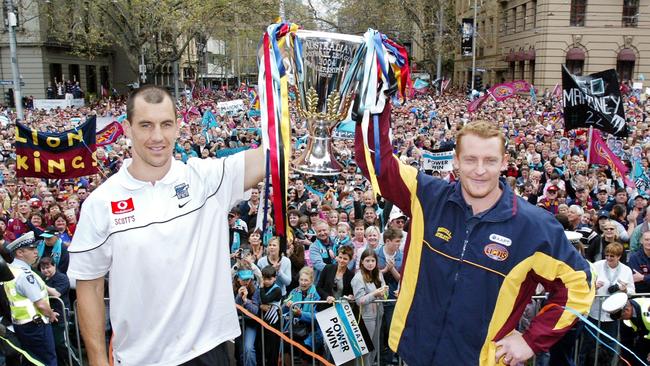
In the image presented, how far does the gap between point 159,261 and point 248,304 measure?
377 centimetres

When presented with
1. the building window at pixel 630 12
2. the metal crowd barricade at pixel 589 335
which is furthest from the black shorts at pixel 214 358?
the building window at pixel 630 12

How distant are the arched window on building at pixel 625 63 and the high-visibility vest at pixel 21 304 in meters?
36.0

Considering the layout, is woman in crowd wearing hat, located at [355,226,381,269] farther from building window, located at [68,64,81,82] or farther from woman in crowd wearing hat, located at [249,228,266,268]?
building window, located at [68,64,81,82]

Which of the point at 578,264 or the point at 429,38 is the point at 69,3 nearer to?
the point at 429,38

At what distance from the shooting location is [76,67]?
143 feet

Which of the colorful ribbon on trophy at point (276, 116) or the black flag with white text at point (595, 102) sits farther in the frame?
the black flag with white text at point (595, 102)

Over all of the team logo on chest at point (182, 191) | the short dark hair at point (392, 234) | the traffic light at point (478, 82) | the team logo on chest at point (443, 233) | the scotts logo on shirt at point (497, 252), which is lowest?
the short dark hair at point (392, 234)

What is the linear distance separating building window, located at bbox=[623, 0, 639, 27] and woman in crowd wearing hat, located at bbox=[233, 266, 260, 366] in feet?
115

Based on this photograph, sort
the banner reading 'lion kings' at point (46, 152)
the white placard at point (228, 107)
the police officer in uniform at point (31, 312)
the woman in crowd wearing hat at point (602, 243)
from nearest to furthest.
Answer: the police officer in uniform at point (31, 312), the woman in crowd wearing hat at point (602, 243), the banner reading 'lion kings' at point (46, 152), the white placard at point (228, 107)

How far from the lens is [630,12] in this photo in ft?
112

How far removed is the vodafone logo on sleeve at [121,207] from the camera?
2.27m

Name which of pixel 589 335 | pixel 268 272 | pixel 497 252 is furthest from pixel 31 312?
pixel 589 335

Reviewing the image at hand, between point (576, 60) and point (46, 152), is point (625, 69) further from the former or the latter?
point (46, 152)

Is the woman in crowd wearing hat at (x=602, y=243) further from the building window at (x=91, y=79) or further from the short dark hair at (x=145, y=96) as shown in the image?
the building window at (x=91, y=79)
